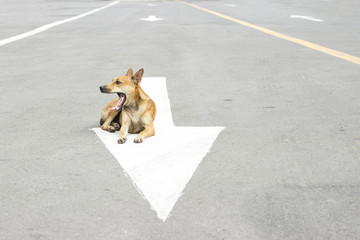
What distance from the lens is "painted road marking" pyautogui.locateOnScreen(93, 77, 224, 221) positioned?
13.8 feet

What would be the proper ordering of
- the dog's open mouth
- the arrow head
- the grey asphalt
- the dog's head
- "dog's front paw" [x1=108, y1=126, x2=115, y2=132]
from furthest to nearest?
"dog's front paw" [x1=108, y1=126, x2=115, y2=132], the dog's open mouth, the dog's head, the arrow head, the grey asphalt

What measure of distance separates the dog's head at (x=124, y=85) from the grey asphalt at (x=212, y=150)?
0.52 m

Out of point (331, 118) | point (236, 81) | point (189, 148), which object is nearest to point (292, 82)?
point (236, 81)

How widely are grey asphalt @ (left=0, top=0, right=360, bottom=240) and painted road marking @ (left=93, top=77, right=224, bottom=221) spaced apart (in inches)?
3.5

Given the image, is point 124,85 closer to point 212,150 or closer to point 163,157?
point 163,157

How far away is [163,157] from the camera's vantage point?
5.09 metres

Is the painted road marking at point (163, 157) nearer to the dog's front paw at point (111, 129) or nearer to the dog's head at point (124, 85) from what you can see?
the dog's front paw at point (111, 129)

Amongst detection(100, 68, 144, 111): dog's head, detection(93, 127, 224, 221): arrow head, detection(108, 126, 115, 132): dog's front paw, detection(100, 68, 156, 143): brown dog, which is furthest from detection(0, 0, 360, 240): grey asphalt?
detection(100, 68, 144, 111): dog's head

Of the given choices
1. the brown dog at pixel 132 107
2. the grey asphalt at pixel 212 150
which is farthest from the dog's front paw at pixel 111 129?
the grey asphalt at pixel 212 150

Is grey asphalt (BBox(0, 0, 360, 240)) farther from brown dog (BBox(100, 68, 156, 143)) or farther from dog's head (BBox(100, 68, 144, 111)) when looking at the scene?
dog's head (BBox(100, 68, 144, 111))

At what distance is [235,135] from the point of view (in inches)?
233

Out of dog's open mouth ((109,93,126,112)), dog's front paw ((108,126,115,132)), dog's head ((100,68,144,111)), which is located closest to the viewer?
dog's head ((100,68,144,111))

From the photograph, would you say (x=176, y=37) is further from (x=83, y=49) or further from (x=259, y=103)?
(x=259, y=103)

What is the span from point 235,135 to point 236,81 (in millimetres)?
3445
